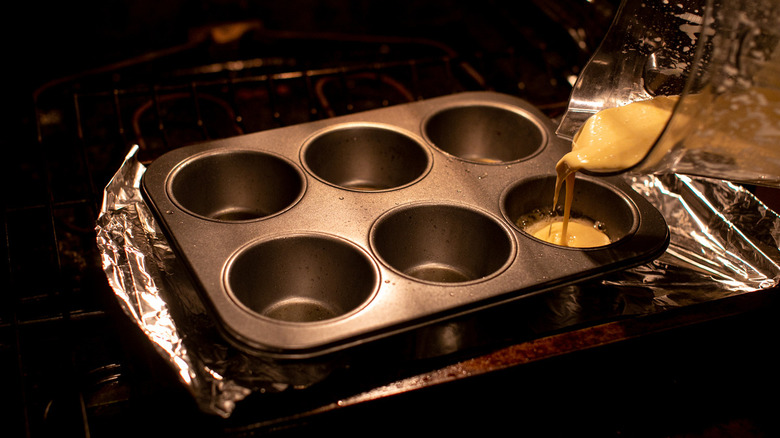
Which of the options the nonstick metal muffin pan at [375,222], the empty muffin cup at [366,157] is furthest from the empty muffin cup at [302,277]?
the empty muffin cup at [366,157]

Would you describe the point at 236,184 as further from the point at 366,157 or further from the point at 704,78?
the point at 704,78

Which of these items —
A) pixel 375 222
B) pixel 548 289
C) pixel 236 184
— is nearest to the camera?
pixel 548 289

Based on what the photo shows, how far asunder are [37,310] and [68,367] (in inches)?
16.9

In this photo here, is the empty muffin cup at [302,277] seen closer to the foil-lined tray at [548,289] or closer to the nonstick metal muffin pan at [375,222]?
the nonstick metal muffin pan at [375,222]

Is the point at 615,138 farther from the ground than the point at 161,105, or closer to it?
farther from the ground

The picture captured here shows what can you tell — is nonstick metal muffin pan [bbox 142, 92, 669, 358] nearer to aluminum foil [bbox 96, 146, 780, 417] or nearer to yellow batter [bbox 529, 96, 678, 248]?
aluminum foil [bbox 96, 146, 780, 417]

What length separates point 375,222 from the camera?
5.46 feet

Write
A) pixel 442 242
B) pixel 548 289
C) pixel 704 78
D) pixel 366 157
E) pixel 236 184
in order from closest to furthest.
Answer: pixel 704 78 → pixel 548 289 → pixel 442 242 → pixel 236 184 → pixel 366 157

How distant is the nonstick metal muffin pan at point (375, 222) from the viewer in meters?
1.41

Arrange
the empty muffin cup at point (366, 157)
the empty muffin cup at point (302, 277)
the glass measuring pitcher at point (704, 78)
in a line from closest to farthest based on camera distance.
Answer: the glass measuring pitcher at point (704, 78), the empty muffin cup at point (302, 277), the empty muffin cup at point (366, 157)

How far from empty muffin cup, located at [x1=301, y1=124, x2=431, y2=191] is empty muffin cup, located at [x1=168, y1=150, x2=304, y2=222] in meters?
0.11

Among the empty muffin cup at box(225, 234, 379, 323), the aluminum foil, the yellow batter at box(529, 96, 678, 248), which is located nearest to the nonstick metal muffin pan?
the empty muffin cup at box(225, 234, 379, 323)

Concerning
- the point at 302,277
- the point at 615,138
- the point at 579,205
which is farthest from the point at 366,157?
the point at 615,138

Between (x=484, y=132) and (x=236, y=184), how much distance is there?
93 centimetres
